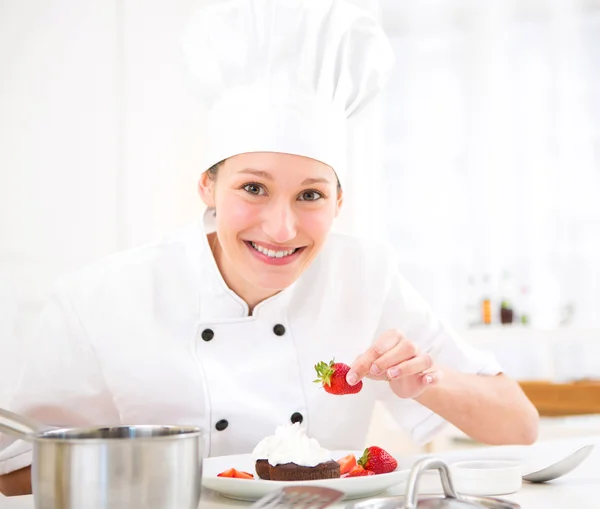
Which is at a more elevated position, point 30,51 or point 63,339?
point 30,51

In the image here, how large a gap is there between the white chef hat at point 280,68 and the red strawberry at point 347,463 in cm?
60

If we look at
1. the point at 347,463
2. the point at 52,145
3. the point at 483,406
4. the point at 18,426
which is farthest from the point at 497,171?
the point at 18,426

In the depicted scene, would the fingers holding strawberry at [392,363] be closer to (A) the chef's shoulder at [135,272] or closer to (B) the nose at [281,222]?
(B) the nose at [281,222]

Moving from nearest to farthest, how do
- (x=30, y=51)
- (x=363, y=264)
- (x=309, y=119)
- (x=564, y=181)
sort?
(x=309, y=119) < (x=363, y=264) < (x=30, y=51) < (x=564, y=181)

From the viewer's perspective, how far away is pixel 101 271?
69.9 inches

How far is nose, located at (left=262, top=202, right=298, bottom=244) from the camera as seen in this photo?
1526mm

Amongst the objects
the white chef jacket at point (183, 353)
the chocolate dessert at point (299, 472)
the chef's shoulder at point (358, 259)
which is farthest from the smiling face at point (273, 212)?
the chocolate dessert at point (299, 472)

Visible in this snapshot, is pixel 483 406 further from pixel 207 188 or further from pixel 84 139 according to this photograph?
pixel 84 139

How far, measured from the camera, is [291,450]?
4.06 feet

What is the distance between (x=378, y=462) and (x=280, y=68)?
2.69ft

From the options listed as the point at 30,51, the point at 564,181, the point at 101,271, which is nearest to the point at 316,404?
the point at 101,271

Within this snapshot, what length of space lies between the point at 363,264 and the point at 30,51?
7.55ft

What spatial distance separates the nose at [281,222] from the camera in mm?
1526

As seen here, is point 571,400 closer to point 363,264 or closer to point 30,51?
point 363,264
